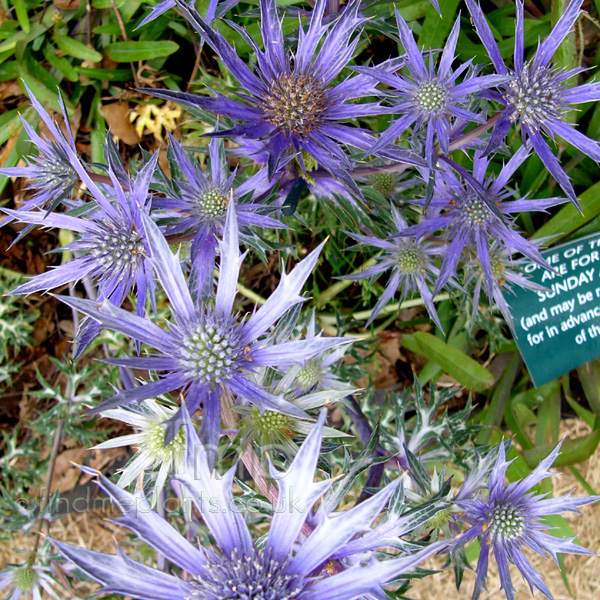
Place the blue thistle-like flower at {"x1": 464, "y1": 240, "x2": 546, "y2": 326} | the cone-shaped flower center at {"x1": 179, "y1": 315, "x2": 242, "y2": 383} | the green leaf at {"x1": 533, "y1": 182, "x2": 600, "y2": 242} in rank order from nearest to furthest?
the cone-shaped flower center at {"x1": 179, "y1": 315, "x2": 242, "y2": 383} < the blue thistle-like flower at {"x1": 464, "y1": 240, "x2": 546, "y2": 326} < the green leaf at {"x1": 533, "y1": 182, "x2": 600, "y2": 242}

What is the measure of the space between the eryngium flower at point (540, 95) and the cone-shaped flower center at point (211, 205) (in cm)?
44

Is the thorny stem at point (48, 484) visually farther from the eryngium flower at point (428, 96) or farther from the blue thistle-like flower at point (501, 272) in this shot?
the blue thistle-like flower at point (501, 272)

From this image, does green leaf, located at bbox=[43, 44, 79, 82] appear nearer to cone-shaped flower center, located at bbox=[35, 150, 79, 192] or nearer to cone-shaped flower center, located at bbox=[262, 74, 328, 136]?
cone-shaped flower center, located at bbox=[35, 150, 79, 192]

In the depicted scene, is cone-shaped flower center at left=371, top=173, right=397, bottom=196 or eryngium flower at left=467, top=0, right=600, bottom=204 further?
cone-shaped flower center at left=371, top=173, right=397, bottom=196

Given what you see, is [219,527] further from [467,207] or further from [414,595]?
[414,595]

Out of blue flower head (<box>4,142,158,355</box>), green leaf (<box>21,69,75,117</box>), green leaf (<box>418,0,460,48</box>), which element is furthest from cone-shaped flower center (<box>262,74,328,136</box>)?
green leaf (<box>21,69,75,117</box>)

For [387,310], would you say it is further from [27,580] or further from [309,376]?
[27,580]

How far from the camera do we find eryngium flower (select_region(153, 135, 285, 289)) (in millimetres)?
739

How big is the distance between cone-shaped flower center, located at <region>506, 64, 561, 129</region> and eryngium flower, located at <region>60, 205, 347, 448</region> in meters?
0.46

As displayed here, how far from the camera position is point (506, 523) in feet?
2.61

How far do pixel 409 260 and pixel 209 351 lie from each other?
2.00 feet

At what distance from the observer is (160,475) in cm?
72

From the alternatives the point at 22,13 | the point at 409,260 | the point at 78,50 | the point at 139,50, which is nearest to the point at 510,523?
the point at 409,260

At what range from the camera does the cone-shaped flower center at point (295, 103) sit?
0.71 m
